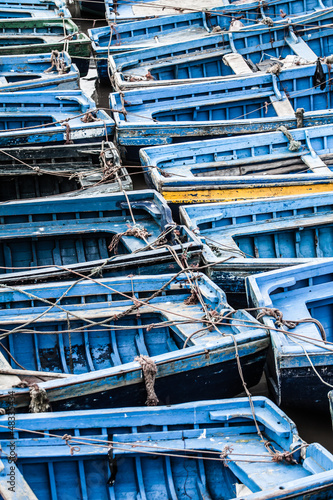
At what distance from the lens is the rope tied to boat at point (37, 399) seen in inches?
220

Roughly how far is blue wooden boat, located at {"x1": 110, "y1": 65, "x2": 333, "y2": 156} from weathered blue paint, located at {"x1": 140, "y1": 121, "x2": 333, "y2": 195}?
62cm

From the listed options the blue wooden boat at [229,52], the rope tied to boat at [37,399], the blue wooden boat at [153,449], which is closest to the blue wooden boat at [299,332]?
the blue wooden boat at [153,449]

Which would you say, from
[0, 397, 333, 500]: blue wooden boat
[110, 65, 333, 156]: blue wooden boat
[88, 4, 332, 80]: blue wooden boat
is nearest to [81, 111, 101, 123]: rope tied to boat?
[110, 65, 333, 156]: blue wooden boat

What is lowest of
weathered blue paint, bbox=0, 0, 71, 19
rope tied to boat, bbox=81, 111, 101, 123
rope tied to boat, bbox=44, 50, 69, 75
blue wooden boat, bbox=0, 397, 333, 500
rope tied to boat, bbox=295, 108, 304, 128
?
blue wooden boat, bbox=0, 397, 333, 500

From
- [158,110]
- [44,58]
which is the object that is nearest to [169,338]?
[158,110]

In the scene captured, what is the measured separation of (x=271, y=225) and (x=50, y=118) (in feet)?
15.2

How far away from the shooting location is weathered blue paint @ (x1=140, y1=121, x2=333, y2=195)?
9.52m

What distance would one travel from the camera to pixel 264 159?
32.3 feet

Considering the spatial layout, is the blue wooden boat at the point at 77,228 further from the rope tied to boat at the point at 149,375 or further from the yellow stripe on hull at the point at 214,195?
the rope tied to boat at the point at 149,375

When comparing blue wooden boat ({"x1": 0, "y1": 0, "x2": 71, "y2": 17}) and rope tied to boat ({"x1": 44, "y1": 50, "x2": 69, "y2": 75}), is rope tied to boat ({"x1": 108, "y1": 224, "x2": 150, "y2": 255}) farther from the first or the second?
blue wooden boat ({"x1": 0, "y1": 0, "x2": 71, "y2": 17})

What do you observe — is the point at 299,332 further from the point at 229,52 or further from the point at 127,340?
the point at 229,52

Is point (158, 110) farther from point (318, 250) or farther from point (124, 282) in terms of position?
point (124, 282)

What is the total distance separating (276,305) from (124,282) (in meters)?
1.64

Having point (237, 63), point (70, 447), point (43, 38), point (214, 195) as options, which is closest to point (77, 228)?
point (214, 195)
